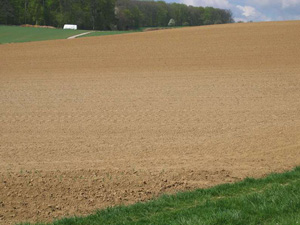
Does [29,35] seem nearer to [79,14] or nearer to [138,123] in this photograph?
[79,14]

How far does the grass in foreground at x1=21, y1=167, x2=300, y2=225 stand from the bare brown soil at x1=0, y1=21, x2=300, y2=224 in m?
0.64

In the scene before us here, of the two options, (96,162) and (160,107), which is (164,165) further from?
(160,107)

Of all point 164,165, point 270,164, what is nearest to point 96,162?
point 164,165

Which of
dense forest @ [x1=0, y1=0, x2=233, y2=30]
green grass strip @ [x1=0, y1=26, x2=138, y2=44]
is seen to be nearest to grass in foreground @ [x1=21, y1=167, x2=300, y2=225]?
green grass strip @ [x1=0, y1=26, x2=138, y2=44]

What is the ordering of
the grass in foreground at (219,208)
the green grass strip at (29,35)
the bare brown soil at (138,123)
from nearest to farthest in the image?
1. the grass in foreground at (219,208)
2. the bare brown soil at (138,123)
3. the green grass strip at (29,35)

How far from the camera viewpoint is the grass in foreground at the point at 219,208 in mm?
4480

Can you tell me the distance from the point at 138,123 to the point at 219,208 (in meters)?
6.60

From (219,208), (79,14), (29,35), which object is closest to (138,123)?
(219,208)

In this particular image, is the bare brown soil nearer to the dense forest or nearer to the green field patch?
the green field patch

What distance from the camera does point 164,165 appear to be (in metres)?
7.54

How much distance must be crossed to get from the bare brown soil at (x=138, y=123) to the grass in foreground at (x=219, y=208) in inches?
25.2

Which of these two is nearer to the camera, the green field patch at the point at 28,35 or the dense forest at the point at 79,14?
the green field patch at the point at 28,35

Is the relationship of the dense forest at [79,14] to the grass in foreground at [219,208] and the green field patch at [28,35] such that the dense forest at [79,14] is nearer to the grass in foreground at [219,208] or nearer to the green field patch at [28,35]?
the green field patch at [28,35]

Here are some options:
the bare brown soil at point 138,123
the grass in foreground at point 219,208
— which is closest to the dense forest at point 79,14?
the bare brown soil at point 138,123
